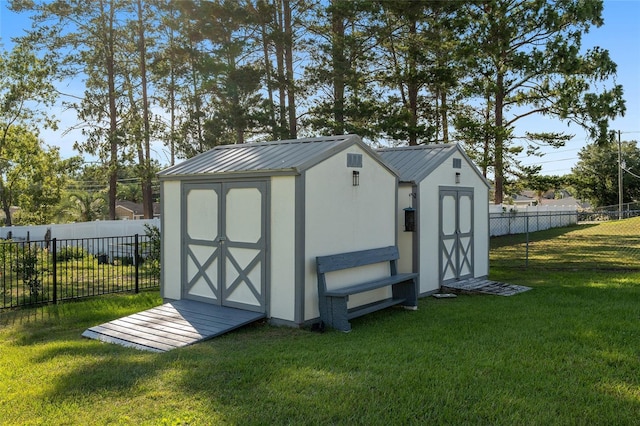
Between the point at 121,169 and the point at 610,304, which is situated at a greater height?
the point at 121,169

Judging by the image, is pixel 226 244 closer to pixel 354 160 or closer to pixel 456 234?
pixel 354 160

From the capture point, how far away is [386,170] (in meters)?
7.93

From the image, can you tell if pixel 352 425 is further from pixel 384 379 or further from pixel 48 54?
pixel 48 54

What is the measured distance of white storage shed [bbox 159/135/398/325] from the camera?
6.54 meters

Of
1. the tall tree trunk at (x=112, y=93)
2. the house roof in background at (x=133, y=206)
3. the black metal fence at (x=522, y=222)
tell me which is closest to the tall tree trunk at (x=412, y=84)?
the black metal fence at (x=522, y=222)

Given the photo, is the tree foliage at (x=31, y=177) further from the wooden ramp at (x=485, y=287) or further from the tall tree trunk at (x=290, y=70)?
the wooden ramp at (x=485, y=287)

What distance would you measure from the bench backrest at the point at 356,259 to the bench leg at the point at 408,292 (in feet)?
0.79

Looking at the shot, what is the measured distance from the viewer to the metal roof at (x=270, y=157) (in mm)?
6641

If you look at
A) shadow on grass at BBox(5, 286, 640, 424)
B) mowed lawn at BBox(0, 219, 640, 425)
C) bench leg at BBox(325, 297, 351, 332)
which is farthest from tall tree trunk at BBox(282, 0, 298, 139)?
shadow on grass at BBox(5, 286, 640, 424)

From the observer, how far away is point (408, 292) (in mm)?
7852

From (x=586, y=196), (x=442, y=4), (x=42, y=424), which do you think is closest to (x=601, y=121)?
(x=442, y=4)

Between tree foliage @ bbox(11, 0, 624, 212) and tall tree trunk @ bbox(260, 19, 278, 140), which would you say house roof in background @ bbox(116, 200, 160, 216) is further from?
tall tree trunk @ bbox(260, 19, 278, 140)

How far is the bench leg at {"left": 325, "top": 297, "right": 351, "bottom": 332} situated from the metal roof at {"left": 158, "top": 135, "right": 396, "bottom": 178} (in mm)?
1717

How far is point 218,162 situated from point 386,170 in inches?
102
